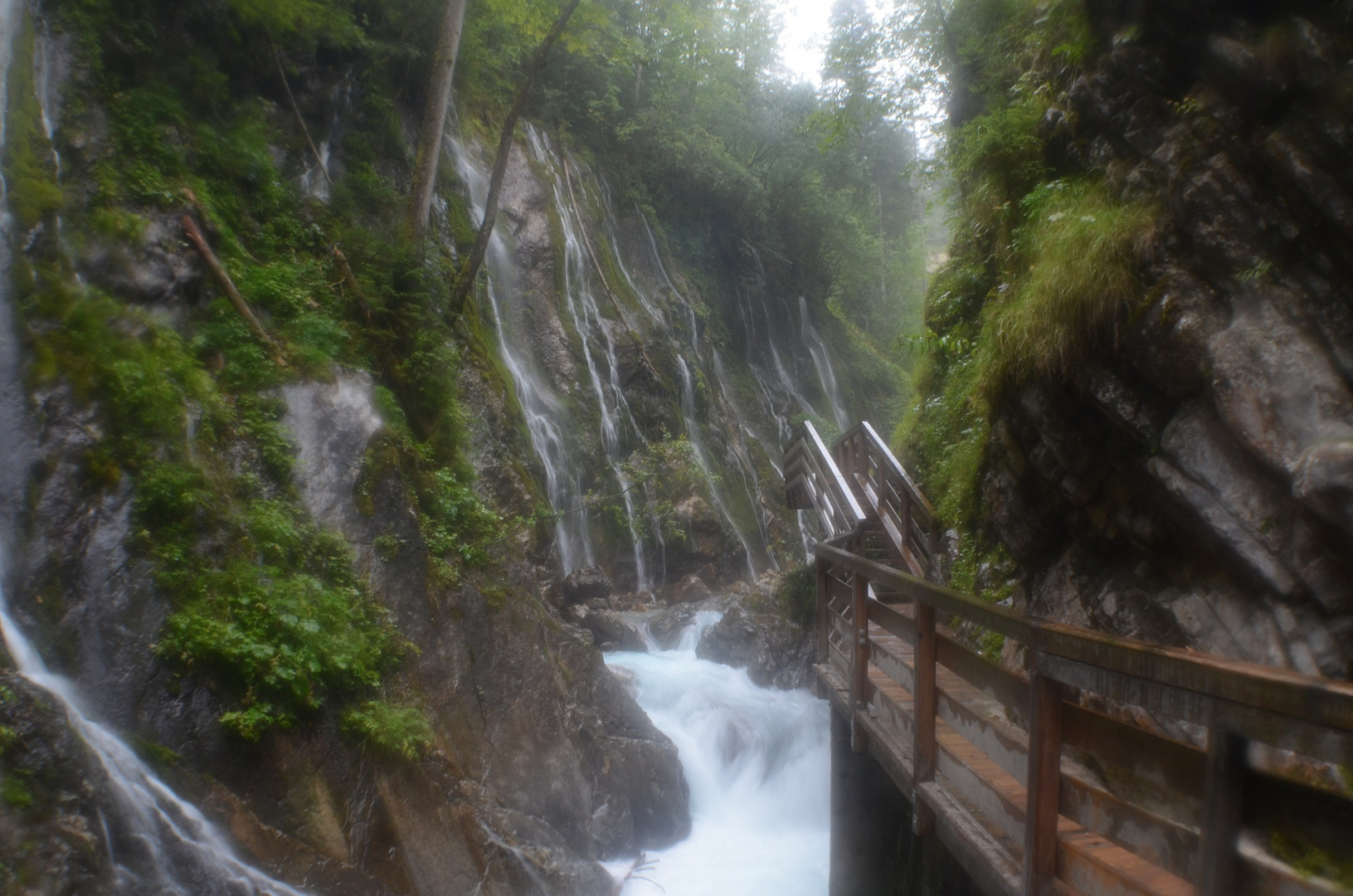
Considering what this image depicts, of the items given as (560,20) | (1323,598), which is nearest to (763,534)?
(560,20)

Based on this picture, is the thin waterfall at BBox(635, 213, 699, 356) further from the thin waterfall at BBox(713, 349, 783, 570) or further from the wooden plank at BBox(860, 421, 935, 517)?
the wooden plank at BBox(860, 421, 935, 517)

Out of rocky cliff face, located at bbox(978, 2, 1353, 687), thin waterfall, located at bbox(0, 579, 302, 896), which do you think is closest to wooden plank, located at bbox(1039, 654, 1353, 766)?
rocky cliff face, located at bbox(978, 2, 1353, 687)

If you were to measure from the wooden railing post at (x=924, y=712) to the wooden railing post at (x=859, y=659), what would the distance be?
1.12m

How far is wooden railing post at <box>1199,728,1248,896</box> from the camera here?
176 centimetres

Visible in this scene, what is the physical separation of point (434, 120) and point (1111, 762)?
1023 cm

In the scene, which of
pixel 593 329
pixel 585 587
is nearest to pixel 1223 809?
pixel 585 587

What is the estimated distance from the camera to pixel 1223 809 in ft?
5.82

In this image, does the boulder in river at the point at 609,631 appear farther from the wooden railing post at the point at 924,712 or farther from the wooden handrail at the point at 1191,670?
the wooden handrail at the point at 1191,670

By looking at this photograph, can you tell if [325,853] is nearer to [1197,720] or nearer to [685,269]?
[1197,720]

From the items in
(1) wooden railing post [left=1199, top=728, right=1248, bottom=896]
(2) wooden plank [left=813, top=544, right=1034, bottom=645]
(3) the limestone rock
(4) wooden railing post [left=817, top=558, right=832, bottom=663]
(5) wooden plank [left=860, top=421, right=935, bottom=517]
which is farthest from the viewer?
(3) the limestone rock

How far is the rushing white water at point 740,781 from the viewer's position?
7.44 metres

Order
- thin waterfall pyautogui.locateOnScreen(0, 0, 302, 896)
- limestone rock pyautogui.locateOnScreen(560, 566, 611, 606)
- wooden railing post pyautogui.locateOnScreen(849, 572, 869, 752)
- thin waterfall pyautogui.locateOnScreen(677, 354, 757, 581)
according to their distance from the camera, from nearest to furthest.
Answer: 1. thin waterfall pyautogui.locateOnScreen(0, 0, 302, 896)
2. wooden railing post pyautogui.locateOnScreen(849, 572, 869, 752)
3. limestone rock pyautogui.locateOnScreen(560, 566, 611, 606)
4. thin waterfall pyautogui.locateOnScreen(677, 354, 757, 581)

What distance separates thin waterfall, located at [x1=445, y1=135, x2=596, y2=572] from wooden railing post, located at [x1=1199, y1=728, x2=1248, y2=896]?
1075 cm

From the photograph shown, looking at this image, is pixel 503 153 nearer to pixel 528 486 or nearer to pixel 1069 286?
pixel 528 486
